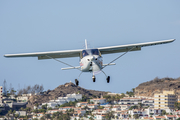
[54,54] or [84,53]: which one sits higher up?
[54,54]

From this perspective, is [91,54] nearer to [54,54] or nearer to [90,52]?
[90,52]

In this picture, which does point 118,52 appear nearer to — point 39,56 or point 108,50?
point 108,50

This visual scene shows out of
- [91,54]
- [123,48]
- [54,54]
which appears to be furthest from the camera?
[123,48]

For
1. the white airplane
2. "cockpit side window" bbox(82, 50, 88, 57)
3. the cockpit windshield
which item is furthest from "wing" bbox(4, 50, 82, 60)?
the cockpit windshield

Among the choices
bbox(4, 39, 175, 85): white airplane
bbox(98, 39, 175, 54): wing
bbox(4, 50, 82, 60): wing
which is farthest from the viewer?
bbox(98, 39, 175, 54): wing

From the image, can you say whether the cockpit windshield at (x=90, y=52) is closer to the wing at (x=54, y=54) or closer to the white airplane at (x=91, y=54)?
the white airplane at (x=91, y=54)

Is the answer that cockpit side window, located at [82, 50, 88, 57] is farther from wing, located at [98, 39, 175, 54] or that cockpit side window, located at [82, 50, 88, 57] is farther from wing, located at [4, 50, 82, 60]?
wing, located at [98, 39, 175, 54]

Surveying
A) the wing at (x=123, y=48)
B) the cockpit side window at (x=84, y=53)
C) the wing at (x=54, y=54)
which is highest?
the wing at (x=123, y=48)

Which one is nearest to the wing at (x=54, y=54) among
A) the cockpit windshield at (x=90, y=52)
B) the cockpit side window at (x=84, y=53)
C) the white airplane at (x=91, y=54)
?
the white airplane at (x=91, y=54)

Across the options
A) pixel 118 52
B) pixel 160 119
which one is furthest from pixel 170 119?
pixel 118 52

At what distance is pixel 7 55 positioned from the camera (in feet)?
145

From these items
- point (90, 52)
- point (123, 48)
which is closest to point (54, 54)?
point (90, 52)

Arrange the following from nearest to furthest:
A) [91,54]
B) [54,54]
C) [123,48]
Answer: [91,54] < [54,54] < [123,48]

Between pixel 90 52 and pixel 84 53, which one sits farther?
pixel 84 53
